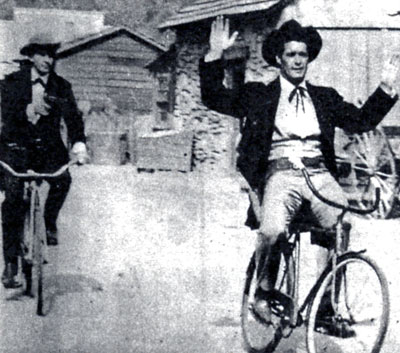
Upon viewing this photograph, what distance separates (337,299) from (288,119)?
1000 mm

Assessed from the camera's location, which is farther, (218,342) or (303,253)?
(303,253)

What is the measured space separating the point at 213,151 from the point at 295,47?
5551 mm

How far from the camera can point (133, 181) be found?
35.4 feet

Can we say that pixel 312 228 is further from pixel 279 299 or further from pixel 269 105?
pixel 269 105

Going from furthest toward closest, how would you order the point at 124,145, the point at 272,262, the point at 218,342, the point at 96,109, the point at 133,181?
the point at 124,145
the point at 133,181
the point at 96,109
the point at 218,342
the point at 272,262

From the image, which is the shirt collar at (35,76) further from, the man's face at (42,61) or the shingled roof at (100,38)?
the shingled roof at (100,38)

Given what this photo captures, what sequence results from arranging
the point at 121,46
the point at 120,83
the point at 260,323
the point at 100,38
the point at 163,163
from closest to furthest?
the point at 260,323
the point at 120,83
the point at 121,46
the point at 163,163
the point at 100,38

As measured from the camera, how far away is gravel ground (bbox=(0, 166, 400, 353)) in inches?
165

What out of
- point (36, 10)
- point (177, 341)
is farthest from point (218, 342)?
point (36, 10)

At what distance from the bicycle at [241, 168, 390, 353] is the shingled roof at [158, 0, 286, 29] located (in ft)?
9.31

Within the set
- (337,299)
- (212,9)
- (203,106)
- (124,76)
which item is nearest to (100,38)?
(124,76)

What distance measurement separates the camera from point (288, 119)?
404 centimetres

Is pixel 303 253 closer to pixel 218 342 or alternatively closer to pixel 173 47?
pixel 218 342

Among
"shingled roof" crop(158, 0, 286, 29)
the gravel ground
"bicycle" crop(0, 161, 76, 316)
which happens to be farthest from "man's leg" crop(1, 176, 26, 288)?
"shingled roof" crop(158, 0, 286, 29)
